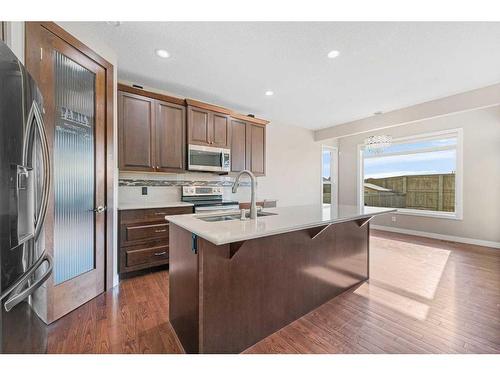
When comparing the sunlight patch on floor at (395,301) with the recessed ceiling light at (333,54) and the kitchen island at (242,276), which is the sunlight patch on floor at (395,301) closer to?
the kitchen island at (242,276)

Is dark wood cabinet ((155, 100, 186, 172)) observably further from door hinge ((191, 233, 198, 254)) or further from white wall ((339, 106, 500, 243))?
white wall ((339, 106, 500, 243))

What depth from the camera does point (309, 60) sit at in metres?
2.45

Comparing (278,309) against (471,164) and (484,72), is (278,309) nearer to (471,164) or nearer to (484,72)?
(484,72)

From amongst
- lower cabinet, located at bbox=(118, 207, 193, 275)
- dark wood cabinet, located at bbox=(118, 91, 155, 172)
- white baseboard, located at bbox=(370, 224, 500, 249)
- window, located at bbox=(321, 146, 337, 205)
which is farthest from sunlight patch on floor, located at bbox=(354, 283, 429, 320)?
window, located at bbox=(321, 146, 337, 205)

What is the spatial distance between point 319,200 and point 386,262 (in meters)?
2.68

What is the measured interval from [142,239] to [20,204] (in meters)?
1.71

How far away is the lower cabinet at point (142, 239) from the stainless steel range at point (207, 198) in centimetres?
53

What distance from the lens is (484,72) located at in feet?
8.61

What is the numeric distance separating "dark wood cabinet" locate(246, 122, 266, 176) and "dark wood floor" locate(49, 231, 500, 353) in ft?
7.71

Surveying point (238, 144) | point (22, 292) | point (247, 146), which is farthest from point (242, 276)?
point (247, 146)

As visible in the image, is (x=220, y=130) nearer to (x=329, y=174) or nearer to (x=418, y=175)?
(x=329, y=174)
